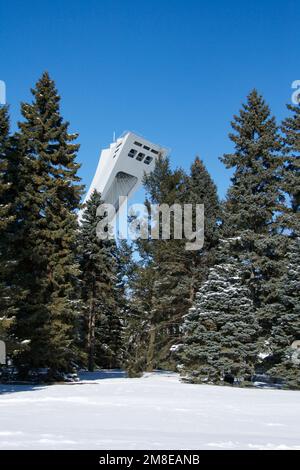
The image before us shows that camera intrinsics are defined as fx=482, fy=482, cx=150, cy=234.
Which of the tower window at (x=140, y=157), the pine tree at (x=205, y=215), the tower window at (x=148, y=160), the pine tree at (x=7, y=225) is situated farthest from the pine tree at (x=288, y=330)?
the tower window at (x=148, y=160)

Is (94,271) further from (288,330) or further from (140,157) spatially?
(140,157)

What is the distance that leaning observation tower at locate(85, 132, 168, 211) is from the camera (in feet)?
228

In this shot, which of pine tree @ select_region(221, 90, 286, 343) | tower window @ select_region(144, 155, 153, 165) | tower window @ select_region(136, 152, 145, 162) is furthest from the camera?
tower window @ select_region(144, 155, 153, 165)

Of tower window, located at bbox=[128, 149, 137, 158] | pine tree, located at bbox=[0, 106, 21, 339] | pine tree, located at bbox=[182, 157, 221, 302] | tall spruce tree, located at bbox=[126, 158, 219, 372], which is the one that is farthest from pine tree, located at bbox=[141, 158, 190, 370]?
tower window, located at bbox=[128, 149, 137, 158]

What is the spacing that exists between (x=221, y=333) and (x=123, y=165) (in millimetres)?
52599

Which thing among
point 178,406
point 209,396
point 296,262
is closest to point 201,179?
point 296,262

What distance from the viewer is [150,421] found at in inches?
345

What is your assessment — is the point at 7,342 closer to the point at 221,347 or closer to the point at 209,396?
the point at 209,396

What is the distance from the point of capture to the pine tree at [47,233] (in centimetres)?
1931

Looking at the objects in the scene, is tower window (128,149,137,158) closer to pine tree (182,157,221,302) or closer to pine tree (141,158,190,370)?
pine tree (182,157,221,302)

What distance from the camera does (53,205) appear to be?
21.5 metres

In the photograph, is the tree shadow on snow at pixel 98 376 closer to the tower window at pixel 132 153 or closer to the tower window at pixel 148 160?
the tower window at pixel 132 153

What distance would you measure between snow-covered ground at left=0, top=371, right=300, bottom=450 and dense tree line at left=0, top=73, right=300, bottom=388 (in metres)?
4.28
